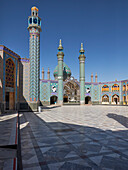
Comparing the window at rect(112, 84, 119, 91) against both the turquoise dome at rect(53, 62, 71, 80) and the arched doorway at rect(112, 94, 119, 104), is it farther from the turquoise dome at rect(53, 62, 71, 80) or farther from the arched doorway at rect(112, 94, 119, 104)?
the turquoise dome at rect(53, 62, 71, 80)

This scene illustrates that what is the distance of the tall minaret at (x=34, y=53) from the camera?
15266 millimetres

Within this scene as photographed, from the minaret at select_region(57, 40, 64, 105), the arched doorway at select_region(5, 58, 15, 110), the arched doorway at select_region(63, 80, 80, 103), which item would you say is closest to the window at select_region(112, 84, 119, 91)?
the arched doorway at select_region(63, 80, 80, 103)

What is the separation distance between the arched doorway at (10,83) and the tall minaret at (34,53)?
80.9 inches

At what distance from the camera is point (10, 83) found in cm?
1473

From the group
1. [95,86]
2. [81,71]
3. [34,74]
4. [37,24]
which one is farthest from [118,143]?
[95,86]

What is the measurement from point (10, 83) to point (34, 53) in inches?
173

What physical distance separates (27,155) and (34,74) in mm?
12594

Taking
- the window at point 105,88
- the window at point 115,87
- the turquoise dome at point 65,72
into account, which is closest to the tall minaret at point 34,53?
the turquoise dome at point 65,72

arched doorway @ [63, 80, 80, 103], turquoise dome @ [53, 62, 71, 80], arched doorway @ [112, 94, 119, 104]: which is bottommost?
arched doorway @ [112, 94, 119, 104]

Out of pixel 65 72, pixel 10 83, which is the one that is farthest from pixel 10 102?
pixel 65 72

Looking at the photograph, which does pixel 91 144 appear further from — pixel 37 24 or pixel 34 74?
pixel 37 24

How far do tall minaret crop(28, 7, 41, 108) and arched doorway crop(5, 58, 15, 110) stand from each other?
6.74 feet

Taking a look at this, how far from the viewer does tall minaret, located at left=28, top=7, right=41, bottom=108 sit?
1527 centimetres

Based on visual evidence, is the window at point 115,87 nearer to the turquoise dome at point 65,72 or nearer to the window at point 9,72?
the turquoise dome at point 65,72
